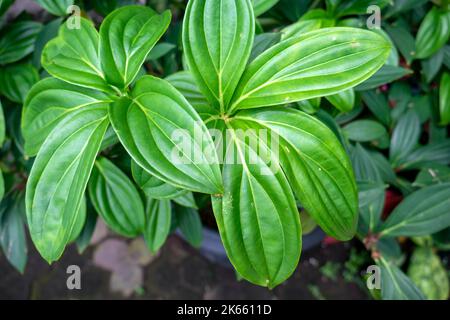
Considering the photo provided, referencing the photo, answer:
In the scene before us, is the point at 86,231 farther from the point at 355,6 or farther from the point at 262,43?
the point at 355,6

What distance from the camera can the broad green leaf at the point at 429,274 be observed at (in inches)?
51.9

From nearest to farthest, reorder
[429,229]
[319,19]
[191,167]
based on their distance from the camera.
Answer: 1. [191,167]
2. [319,19]
3. [429,229]

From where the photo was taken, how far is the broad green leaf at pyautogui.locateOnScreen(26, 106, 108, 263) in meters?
0.54

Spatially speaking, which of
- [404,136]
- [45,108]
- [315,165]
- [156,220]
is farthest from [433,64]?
[45,108]

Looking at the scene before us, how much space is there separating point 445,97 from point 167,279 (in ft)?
3.33

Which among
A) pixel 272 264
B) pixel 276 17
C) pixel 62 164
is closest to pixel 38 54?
pixel 62 164

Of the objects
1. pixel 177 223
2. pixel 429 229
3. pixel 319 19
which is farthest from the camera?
pixel 177 223

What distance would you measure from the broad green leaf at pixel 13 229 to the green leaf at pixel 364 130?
30.8 inches

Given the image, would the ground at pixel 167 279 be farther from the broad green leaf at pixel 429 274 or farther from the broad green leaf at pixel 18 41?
the broad green leaf at pixel 18 41

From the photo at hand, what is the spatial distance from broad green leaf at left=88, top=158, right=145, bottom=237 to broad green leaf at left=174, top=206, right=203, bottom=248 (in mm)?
177

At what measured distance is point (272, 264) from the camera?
→ 547 millimetres

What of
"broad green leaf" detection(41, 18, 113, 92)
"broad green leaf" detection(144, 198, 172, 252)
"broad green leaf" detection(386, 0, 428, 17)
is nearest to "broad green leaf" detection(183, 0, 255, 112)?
"broad green leaf" detection(41, 18, 113, 92)

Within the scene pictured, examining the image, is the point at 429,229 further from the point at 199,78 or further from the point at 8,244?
the point at 8,244

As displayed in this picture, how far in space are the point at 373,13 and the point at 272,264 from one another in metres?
0.55
